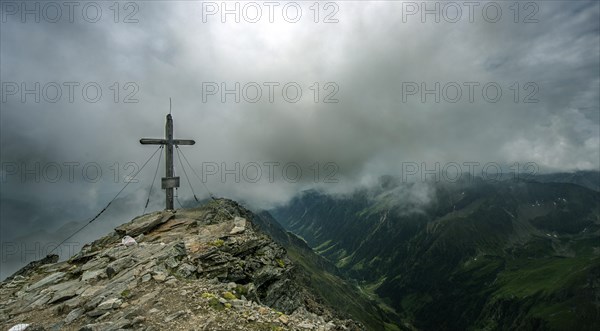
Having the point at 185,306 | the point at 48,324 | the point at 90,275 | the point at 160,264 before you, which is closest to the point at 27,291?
the point at 90,275

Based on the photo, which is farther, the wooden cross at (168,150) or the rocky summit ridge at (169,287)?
the wooden cross at (168,150)

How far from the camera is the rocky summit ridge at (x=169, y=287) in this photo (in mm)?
14703

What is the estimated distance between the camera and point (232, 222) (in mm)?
29453

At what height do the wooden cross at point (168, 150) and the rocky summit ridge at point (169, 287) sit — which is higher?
the wooden cross at point (168, 150)

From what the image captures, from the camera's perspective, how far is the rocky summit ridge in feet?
48.2

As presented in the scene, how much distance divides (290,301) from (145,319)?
40.8 ft

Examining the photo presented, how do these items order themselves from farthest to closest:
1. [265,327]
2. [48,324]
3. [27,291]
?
[27,291] → [48,324] → [265,327]

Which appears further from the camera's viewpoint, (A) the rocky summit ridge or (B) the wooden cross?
(B) the wooden cross

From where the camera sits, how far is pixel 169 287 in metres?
17.4

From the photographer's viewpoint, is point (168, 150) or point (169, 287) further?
point (168, 150)

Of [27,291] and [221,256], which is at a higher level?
[221,256]

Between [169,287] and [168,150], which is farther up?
[168,150]

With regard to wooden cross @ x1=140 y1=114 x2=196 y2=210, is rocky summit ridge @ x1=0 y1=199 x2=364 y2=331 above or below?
below

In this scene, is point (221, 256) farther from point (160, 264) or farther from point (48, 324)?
point (48, 324)
